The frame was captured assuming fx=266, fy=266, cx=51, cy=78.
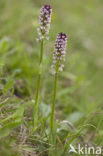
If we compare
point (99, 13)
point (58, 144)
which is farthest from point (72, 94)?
point (99, 13)

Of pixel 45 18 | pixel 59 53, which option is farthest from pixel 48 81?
pixel 45 18

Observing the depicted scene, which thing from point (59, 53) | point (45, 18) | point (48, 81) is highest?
point (45, 18)

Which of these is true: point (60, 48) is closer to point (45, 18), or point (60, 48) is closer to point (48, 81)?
point (45, 18)

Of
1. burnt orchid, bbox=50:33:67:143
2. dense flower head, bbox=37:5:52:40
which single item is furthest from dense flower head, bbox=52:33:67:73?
dense flower head, bbox=37:5:52:40

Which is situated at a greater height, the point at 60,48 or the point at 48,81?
the point at 60,48

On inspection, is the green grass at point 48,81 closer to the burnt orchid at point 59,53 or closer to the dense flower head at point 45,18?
the burnt orchid at point 59,53

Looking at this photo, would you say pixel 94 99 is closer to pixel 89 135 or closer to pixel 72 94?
pixel 72 94

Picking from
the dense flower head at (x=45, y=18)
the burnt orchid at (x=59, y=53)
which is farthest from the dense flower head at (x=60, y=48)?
the dense flower head at (x=45, y=18)

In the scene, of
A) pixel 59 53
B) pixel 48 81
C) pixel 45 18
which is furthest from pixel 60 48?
pixel 48 81

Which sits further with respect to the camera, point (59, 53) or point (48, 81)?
point (48, 81)

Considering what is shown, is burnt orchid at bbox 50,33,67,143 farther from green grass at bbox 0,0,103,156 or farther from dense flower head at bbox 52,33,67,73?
green grass at bbox 0,0,103,156
